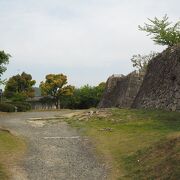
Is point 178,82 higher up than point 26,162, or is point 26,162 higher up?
point 178,82

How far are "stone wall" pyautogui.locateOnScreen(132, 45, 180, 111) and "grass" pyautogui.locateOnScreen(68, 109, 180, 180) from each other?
2.74m

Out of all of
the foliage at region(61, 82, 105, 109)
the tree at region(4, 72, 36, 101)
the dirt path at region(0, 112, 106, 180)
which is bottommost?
the dirt path at region(0, 112, 106, 180)

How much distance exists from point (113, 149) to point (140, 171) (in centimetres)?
306

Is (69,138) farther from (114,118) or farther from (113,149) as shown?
(114,118)

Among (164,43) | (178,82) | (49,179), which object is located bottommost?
(49,179)

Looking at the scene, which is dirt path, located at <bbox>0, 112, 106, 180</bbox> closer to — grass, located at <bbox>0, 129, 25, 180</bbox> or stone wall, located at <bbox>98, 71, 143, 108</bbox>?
grass, located at <bbox>0, 129, 25, 180</bbox>

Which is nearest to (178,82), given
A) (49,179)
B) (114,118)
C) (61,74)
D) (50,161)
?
(114,118)

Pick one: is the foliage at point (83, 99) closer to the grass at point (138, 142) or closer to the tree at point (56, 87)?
the tree at point (56, 87)

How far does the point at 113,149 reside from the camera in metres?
13.6

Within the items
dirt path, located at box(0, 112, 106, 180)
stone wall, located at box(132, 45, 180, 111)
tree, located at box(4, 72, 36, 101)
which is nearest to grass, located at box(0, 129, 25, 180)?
dirt path, located at box(0, 112, 106, 180)

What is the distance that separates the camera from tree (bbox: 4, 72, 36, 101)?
55.5 meters

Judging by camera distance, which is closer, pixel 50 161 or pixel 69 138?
pixel 50 161

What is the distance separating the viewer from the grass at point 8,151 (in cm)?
1123

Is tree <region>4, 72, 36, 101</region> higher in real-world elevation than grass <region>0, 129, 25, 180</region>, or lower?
higher
